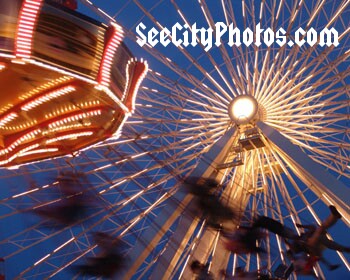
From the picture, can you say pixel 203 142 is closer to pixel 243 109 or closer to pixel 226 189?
pixel 243 109

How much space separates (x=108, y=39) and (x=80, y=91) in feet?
4.21

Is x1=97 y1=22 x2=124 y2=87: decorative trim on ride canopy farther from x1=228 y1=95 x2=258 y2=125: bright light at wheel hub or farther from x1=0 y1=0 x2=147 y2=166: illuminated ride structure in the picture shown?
x1=228 y1=95 x2=258 y2=125: bright light at wheel hub

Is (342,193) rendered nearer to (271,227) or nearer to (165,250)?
(165,250)

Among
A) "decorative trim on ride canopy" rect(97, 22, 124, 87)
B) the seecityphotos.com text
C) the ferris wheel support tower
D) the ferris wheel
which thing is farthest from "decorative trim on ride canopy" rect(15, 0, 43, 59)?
the seecityphotos.com text

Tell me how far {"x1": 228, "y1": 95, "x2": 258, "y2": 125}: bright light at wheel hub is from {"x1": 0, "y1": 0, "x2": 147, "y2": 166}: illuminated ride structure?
5180mm

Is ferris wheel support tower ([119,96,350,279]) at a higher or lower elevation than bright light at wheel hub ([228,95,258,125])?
lower

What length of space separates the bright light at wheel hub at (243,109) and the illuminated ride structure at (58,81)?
518 centimetres

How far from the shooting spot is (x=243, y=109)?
53.8 feet

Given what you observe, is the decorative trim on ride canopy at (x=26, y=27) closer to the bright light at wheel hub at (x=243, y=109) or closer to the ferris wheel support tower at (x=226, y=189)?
the ferris wheel support tower at (x=226, y=189)

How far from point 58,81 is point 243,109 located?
7549mm

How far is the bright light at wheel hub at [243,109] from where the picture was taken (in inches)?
635

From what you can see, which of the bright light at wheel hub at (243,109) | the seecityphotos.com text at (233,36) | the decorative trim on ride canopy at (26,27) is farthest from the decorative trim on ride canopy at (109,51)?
the bright light at wheel hub at (243,109)

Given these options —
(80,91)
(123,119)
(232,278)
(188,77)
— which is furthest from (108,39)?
(188,77)

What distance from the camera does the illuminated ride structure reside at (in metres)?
8.45
